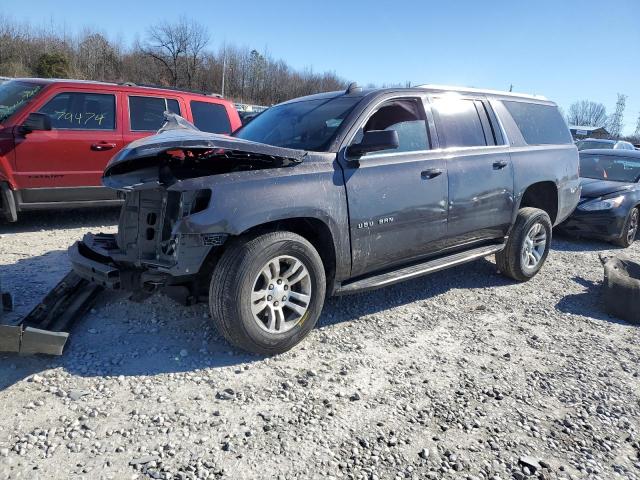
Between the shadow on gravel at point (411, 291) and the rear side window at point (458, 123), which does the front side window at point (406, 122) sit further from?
the shadow on gravel at point (411, 291)

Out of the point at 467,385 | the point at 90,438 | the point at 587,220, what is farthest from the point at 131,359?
the point at 587,220

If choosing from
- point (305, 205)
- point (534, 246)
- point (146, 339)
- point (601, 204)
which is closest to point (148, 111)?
point (146, 339)

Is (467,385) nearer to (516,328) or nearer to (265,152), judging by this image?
(516,328)

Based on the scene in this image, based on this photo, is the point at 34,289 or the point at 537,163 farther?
the point at 537,163

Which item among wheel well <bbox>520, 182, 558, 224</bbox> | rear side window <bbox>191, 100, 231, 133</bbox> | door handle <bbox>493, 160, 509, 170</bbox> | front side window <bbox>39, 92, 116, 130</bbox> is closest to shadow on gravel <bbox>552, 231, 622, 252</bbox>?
wheel well <bbox>520, 182, 558, 224</bbox>

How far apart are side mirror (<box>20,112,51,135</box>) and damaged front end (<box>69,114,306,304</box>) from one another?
9.27 ft

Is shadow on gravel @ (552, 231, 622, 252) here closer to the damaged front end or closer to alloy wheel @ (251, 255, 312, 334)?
alloy wheel @ (251, 255, 312, 334)

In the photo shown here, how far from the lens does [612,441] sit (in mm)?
2686

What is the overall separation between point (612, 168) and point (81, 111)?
8.49 m

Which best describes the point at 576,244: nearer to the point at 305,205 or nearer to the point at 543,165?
the point at 543,165

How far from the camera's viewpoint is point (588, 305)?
15.9 ft

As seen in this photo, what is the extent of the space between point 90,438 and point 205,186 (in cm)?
153

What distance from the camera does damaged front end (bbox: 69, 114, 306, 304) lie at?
10.0 ft

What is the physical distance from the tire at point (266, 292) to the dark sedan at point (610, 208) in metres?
5.63
